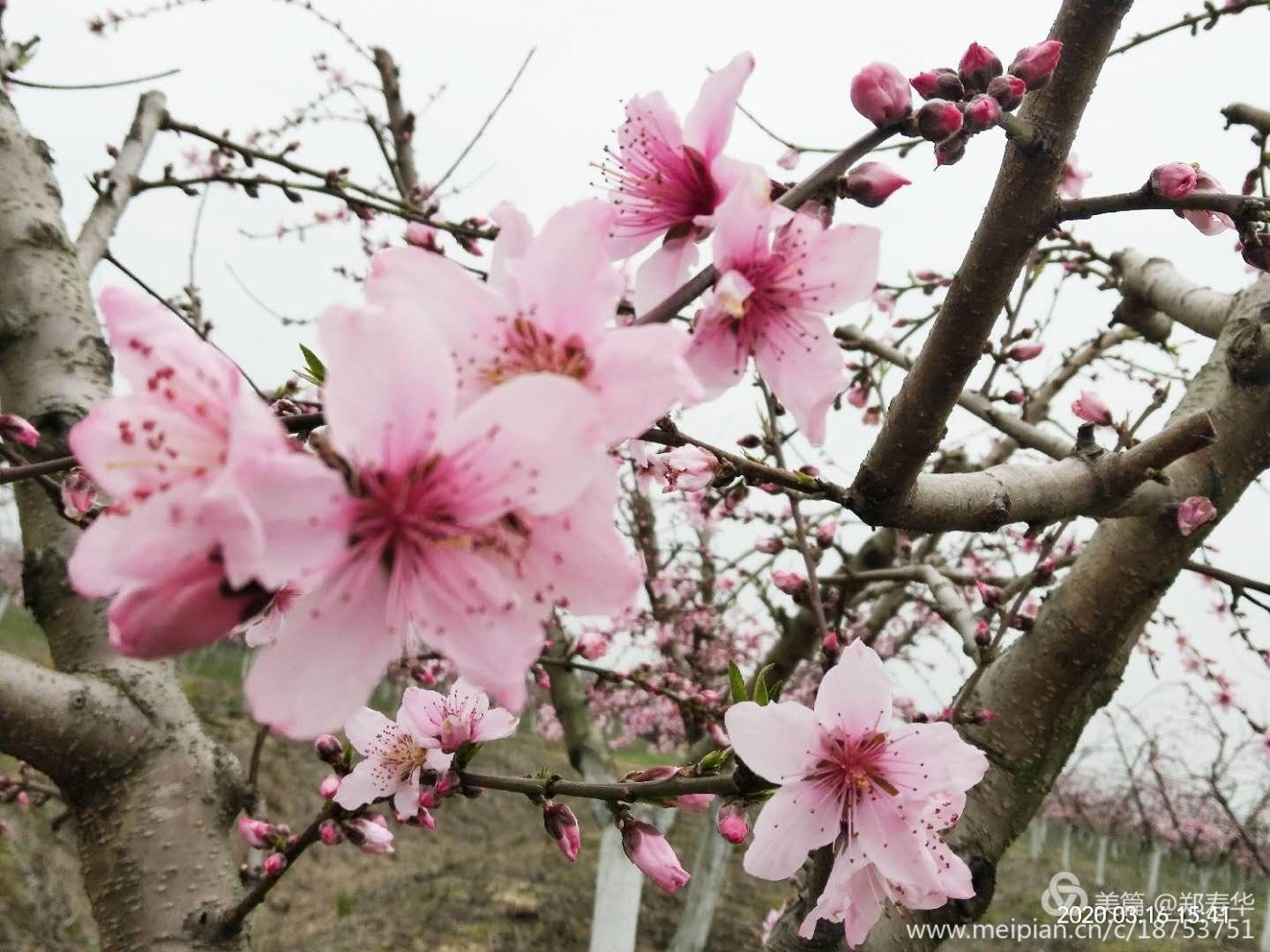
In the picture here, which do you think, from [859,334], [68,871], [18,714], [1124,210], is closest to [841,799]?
[1124,210]

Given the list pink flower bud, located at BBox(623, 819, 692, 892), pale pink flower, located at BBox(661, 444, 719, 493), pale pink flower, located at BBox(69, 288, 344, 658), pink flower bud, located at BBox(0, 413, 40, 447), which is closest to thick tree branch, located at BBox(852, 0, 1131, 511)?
pale pink flower, located at BBox(661, 444, 719, 493)

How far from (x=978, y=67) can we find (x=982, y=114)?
0.35ft

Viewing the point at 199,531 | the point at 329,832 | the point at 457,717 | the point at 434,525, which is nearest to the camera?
the point at 199,531

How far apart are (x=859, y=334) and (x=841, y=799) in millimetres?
2317

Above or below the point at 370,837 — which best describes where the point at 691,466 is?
above

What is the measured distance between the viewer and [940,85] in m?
0.90

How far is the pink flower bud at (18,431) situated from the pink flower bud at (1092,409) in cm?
207

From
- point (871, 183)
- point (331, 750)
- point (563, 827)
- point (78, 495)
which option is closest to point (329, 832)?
point (331, 750)

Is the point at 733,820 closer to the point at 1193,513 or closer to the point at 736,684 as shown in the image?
the point at 736,684

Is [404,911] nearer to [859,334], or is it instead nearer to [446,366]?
[859,334]

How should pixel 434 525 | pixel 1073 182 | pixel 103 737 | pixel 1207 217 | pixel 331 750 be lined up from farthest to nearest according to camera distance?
1. pixel 1073 182
2. pixel 331 750
3. pixel 103 737
4. pixel 1207 217
5. pixel 434 525

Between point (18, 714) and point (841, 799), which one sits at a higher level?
point (841, 799)

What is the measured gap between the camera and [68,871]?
8.22 m

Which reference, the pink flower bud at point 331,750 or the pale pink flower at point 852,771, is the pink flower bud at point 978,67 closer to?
the pale pink flower at point 852,771
